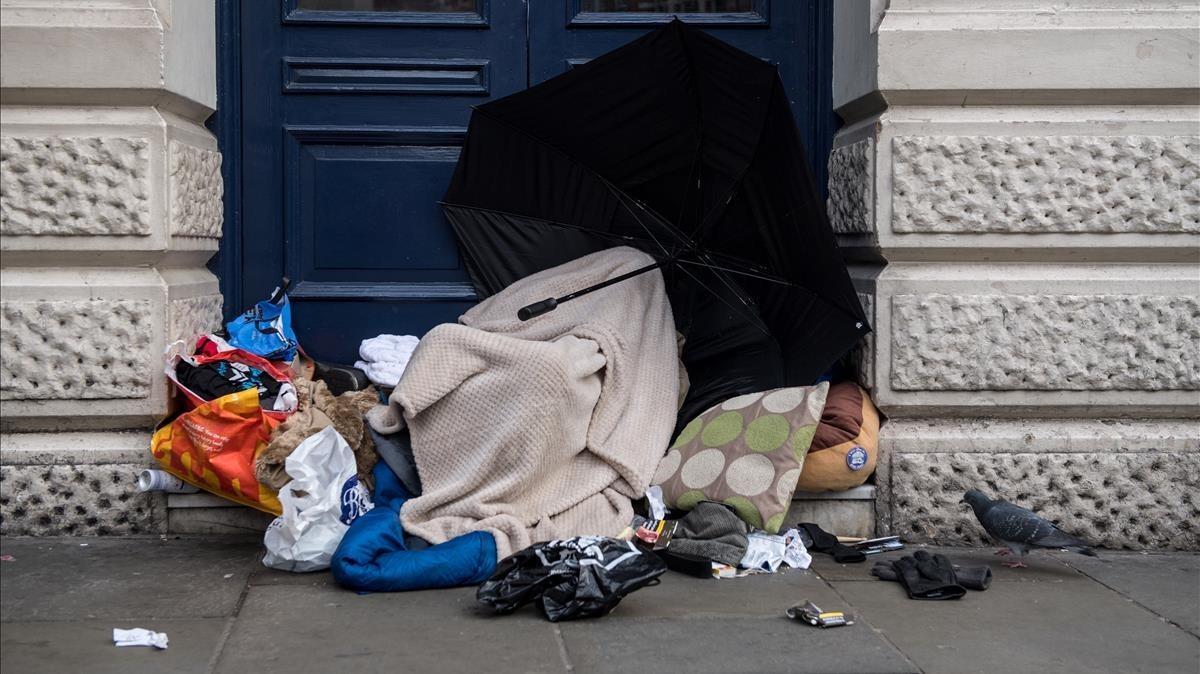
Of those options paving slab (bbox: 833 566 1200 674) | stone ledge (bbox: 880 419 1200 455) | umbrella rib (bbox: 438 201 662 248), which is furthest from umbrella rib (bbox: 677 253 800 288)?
paving slab (bbox: 833 566 1200 674)

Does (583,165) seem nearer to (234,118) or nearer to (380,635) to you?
(234,118)

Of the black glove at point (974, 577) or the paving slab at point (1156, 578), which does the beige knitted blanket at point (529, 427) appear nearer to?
the black glove at point (974, 577)

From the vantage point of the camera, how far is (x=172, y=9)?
4426 millimetres

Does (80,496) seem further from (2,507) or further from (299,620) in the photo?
(299,620)

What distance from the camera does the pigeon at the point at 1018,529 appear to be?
404cm

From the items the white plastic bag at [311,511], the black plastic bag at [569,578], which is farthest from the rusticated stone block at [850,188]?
the white plastic bag at [311,511]

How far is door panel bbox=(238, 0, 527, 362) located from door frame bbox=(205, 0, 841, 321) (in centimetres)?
3

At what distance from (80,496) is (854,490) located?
2.71m

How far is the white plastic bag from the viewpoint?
4039 mm

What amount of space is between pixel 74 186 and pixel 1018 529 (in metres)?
3.32

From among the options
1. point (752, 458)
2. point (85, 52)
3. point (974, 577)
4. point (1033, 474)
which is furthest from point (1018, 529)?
point (85, 52)

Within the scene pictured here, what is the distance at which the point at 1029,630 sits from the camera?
362 centimetres

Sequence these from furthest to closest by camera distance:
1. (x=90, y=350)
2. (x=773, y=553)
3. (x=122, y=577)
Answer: (x=90, y=350)
(x=773, y=553)
(x=122, y=577)

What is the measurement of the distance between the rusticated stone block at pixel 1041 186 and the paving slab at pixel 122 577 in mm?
2540
